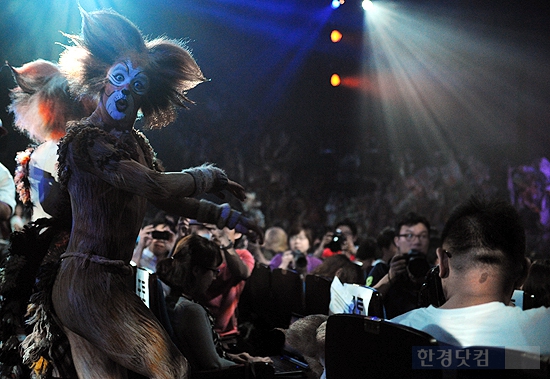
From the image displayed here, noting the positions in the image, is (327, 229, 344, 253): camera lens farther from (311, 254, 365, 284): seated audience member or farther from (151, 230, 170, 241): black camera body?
(151, 230, 170, 241): black camera body

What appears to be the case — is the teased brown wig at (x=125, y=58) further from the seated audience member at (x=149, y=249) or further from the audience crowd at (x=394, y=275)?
the seated audience member at (x=149, y=249)

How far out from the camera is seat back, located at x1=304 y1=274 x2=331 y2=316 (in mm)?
3266

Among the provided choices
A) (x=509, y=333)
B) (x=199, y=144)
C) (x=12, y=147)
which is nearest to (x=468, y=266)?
(x=509, y=333)

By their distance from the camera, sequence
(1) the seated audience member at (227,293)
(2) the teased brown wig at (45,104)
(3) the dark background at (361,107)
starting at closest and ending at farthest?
(2) the teased brown wig at (45,104) → (1) the seated audience member at (227,293) → (3) the dark background at (361,107)

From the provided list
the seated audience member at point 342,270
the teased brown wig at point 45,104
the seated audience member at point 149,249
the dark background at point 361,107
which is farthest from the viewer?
the dark background at point 361,107

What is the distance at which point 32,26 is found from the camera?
394cm

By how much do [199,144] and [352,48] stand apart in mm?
4017

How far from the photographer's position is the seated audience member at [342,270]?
3436 mm

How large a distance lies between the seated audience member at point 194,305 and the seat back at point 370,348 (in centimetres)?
112

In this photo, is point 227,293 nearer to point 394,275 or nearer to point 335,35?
point 394,275

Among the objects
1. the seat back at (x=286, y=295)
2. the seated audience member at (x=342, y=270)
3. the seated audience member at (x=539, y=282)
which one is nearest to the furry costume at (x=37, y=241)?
the seated audience member at (x=342, y=270)

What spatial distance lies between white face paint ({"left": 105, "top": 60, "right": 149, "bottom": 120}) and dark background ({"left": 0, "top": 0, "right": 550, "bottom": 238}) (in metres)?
4.37

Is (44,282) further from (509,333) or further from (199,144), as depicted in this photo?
(199,144)

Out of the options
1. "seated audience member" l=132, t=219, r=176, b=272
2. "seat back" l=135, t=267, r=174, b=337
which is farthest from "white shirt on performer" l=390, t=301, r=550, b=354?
"seated audience member" l=132, t=219, r=176, b=272
